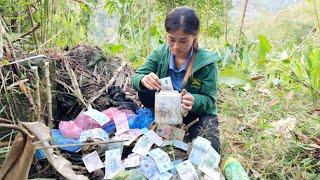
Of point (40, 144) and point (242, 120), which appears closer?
point (40, 144)

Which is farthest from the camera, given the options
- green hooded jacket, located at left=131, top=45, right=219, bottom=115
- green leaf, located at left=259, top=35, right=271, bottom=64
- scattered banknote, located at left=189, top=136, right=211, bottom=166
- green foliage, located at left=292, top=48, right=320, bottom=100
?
green leaf, located at left=259, top=35, right=271, bottom=64

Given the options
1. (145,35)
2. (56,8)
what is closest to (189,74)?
(56,8)

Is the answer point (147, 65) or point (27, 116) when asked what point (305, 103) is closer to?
point (147, 65)

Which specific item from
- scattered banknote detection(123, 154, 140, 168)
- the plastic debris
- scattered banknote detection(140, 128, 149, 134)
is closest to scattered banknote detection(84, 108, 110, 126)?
scattered banknote detection(140, 128, 149, 134)

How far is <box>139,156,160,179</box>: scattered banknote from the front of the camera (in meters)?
1.64

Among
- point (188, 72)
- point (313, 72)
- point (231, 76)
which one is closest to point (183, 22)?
point (188, 72)

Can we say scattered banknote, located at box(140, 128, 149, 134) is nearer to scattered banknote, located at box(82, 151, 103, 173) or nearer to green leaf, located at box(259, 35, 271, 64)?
scattered banknote, located at box(82, 151, 103, 173)

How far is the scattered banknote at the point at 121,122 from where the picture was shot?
6.27ft

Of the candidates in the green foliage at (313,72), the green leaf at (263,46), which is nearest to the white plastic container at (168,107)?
the green foliage at (313,72)

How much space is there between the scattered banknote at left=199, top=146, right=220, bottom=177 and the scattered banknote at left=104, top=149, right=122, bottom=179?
0.29 m

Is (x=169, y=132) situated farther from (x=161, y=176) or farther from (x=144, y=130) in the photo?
(x=161, y=176)

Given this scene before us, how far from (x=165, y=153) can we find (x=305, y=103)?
122 cm

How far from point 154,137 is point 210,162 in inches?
9.0

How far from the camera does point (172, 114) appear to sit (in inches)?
68.4
